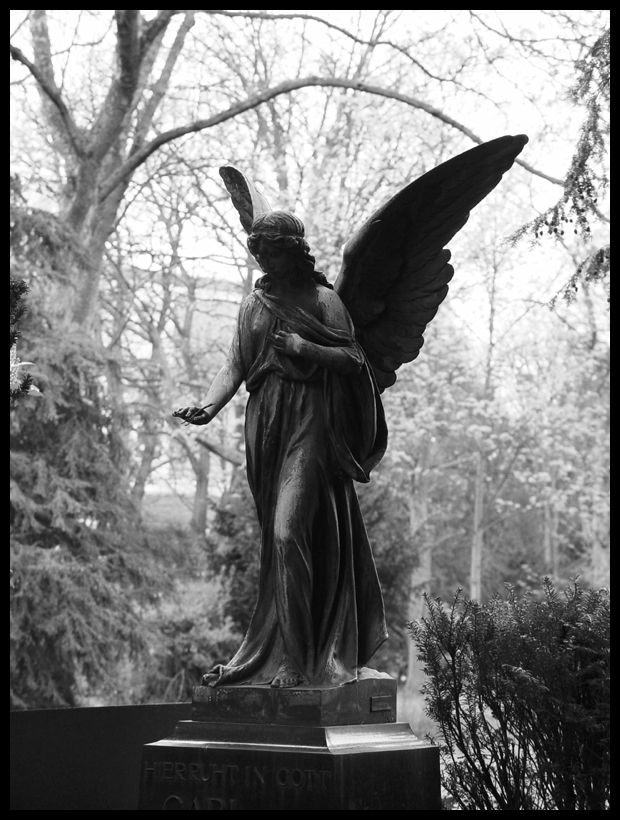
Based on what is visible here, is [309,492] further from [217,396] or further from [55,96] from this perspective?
[55,96]

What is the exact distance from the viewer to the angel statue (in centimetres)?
530

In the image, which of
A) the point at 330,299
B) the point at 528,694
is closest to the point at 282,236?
the point at 330,299

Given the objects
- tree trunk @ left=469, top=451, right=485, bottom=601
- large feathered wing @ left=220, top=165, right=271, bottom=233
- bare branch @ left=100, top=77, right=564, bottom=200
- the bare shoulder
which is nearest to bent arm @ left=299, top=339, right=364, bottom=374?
the bare shoulder

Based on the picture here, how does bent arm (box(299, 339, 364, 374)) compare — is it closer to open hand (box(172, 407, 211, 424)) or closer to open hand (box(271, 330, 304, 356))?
open hand (box(271, 330, 304, 356))

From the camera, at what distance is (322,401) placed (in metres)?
5.56

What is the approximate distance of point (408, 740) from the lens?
17.5ft

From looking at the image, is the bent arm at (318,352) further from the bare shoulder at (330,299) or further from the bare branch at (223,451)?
the bare branch at (223,451)

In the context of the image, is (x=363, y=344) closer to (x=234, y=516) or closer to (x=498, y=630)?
(x=498, y=630)

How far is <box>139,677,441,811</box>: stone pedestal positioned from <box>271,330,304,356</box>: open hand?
174 centimetres

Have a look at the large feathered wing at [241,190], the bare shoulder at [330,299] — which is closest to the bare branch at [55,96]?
the large feathered wing at [241,190]

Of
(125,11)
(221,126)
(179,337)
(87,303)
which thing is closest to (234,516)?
(87,303)

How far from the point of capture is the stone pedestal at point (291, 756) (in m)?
4.70

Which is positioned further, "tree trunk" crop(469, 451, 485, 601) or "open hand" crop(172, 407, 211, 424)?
"tree trunk" crop(469, 451, 485, 601)
